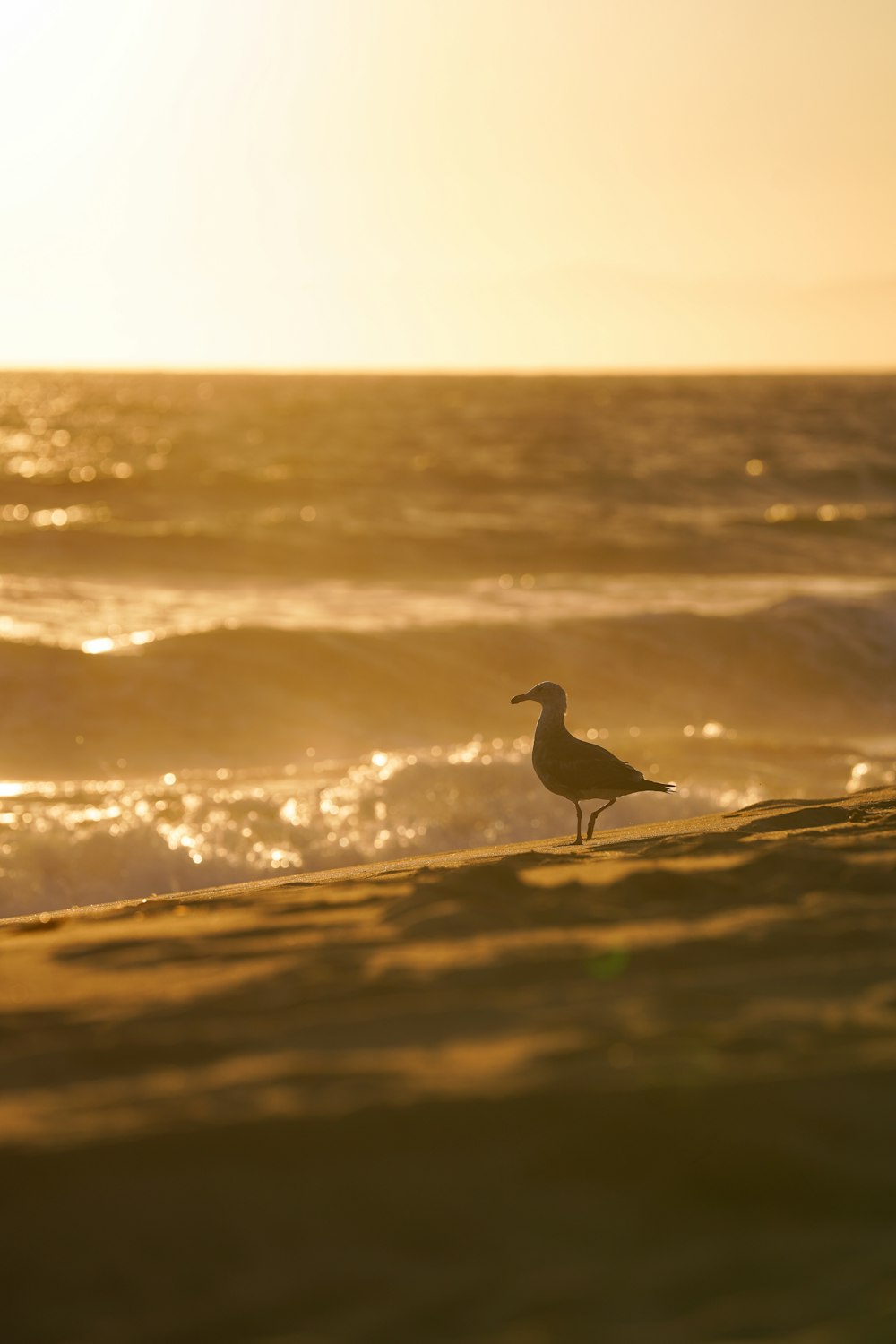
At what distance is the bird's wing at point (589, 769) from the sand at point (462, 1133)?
2.53 m

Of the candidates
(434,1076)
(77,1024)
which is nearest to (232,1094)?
(434,1076)

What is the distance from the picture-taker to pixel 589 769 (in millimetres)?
6551

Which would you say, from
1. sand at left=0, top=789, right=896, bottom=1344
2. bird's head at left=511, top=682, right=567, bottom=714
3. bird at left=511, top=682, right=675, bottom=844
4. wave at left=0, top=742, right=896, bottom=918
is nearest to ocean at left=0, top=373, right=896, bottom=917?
wave at left=0, top=742, right=896, bottom=918

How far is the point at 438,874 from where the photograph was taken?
189 inches

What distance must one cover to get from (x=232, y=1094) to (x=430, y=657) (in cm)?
1213

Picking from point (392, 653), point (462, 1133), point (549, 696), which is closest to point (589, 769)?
point (549, 696)

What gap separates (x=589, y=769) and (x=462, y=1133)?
3948mm

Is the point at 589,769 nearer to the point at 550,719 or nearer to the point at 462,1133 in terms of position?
the point at 550,719

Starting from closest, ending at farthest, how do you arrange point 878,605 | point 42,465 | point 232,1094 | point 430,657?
1. point 232,1094
2. point 430,657
3. point 878,605
4. point 42,465

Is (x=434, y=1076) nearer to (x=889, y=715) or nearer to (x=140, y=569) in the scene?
(x=889, y=715)

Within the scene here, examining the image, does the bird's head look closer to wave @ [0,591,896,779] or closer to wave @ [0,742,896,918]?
wave @ [0,742,896,918]

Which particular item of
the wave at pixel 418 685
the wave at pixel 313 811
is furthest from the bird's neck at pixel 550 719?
the wave at pixel 418 685

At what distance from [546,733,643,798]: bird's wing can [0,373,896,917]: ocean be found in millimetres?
2500

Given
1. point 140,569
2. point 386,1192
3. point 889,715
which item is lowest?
point 386,1192
